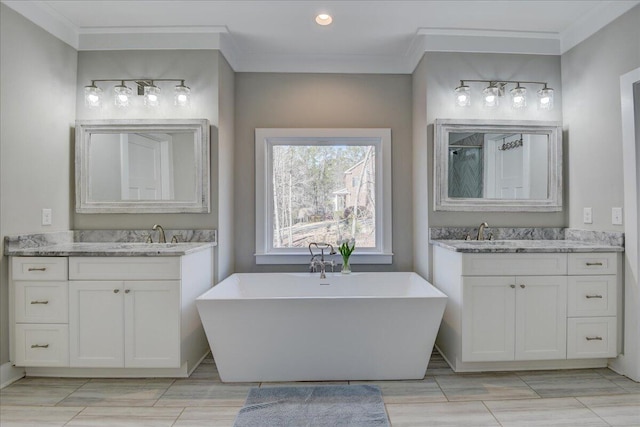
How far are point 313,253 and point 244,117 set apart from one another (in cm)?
139

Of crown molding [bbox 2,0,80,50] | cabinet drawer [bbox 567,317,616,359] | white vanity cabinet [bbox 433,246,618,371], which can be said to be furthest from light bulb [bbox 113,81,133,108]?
cabinet drawer [bbox 567,317,616,359]

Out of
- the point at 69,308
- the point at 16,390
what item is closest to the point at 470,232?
the point at 69,308

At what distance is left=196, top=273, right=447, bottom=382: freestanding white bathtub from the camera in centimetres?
226

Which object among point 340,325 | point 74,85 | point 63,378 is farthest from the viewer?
point 74,85

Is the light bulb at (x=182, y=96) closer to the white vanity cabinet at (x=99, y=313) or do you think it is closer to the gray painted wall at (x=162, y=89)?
the gray painted wall at (x=162, y=89)

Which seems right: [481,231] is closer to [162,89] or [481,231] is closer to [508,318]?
[508,318]

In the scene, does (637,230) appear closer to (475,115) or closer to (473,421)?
(475,115)

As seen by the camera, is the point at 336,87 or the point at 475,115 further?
the point at 336,87

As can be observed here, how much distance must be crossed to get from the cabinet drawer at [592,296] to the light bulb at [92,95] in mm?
3737

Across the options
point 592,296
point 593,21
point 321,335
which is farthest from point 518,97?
point 321,335

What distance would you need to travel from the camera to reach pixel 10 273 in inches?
93.7

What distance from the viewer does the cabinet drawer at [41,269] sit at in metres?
2.37

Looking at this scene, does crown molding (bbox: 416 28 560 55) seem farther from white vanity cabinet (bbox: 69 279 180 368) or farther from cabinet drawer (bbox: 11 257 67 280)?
cabinet drawer (bbox: 11 257 67 280)

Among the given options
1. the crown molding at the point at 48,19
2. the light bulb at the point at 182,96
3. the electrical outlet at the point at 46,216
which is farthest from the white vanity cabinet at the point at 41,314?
the crown molding at the point at 48,19
